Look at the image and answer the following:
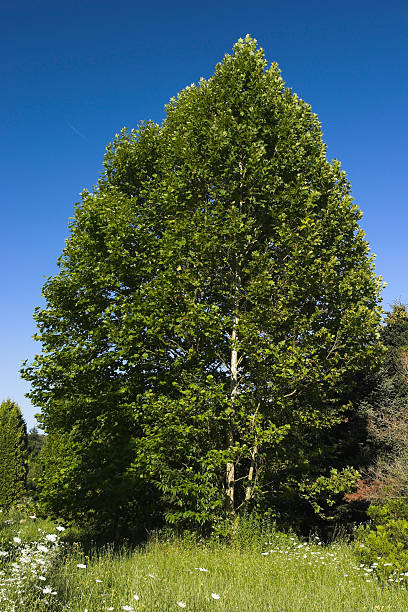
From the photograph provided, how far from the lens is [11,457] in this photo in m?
31.3

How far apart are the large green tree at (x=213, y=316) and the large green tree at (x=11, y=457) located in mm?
20863

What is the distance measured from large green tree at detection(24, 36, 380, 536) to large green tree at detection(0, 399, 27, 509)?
20863 mm

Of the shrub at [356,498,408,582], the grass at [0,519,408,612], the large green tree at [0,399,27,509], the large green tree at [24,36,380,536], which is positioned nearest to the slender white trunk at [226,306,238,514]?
the large green tree at [24,36,380,536]

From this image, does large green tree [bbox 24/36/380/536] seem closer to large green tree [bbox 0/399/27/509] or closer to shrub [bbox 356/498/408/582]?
shrub [bbox 356/498/408/582]

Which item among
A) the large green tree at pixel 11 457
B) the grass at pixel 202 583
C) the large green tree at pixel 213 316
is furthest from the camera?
the large green tree at pixel 11 457

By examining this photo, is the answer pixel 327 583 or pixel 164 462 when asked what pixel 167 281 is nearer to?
pixel 164 462

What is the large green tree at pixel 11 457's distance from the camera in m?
30.4

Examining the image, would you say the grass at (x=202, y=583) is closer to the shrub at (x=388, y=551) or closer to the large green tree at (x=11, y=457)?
the shrub at (x=388, y=551)

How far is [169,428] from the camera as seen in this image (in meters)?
9.81

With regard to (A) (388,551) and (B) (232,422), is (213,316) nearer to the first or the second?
(B) (232,422)

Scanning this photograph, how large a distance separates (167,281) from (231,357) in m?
2.92

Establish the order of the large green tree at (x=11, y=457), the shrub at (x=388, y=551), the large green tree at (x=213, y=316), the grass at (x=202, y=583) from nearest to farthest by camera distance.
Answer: the grass at (x=202, y=583) < the shrub at (x=388, y=551) < the large green tree at (x=213, y=316) < the large green tree at (x=11, y=457)

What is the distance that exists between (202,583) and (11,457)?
29.6 m

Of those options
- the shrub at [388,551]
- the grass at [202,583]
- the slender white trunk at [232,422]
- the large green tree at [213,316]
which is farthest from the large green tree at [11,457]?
Answer: the shrub at [388,551]
